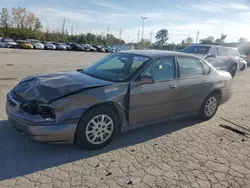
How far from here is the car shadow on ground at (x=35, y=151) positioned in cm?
290

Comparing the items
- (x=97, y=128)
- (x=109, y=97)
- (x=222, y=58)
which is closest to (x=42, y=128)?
(x=97, y=128)

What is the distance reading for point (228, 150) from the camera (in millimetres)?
3826

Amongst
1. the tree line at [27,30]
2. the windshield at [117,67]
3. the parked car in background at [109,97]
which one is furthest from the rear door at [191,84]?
the tree line at [27,30]

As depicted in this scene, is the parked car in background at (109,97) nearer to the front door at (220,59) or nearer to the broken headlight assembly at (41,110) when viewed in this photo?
the broken headlight assembly at (41,110)

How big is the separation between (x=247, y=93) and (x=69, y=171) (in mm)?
8005

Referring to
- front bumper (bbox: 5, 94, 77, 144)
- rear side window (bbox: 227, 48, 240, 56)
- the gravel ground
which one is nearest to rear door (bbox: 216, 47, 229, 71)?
rear side window (bbox: 227, 48, 240, 56)

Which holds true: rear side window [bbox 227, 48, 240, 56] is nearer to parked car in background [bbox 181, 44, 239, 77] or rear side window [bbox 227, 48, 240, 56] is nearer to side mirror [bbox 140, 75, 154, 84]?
parked car in background [bbox 181, 44, 239, 77]

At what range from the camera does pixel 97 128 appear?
3.41 metres

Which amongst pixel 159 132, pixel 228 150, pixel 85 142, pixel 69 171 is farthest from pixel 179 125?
pixel 69 171

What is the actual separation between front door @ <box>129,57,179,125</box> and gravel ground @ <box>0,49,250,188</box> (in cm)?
42

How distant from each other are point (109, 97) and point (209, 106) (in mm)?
2754

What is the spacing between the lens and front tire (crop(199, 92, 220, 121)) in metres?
5.01

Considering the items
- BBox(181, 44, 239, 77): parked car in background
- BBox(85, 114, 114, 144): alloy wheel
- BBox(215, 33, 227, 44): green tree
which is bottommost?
BBox(85, 114, 114, 144): alloy wheel

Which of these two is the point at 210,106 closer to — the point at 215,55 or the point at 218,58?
the point at 215,55
